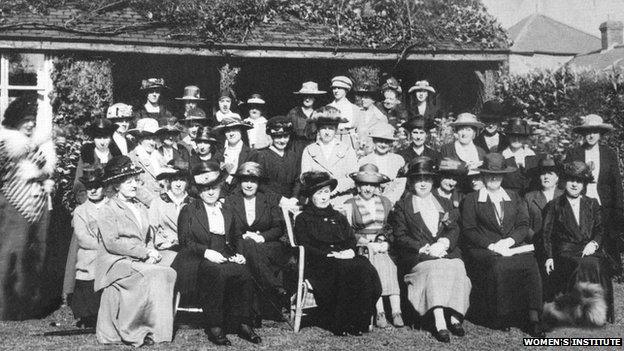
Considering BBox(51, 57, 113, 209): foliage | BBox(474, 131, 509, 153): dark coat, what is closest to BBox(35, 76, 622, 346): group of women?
BBox(474, 131, 509, 153): dark coat

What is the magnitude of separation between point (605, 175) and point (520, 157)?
91 cm

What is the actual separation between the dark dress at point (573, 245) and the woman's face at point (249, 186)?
113 inches

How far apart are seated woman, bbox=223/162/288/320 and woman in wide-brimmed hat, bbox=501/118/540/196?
2686mm

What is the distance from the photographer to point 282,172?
724 centimetres

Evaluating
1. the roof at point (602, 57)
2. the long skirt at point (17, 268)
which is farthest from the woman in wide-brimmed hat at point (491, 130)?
the roof at point (602, 57)

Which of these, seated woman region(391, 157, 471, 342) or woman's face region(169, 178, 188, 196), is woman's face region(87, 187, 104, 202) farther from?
seated woman region(391, 157, 471, 342)

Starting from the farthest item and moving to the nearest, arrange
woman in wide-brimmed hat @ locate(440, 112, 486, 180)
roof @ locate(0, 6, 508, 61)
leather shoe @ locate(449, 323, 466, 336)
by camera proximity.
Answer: roof @ locate(0, 6, 508, 61) < woman in wide-brimmed hat @ locate(440, 112, 486, 180) < leather shoe @ locate(449, 323, 466, 336)

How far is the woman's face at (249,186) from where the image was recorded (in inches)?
247

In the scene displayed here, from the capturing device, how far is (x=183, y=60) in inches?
432

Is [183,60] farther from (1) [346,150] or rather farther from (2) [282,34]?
(1) [346,150]

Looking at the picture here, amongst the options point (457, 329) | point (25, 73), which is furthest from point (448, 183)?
point (25, 73)

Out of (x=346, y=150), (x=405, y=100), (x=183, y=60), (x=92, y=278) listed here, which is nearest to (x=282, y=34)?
(x=183, y=60)

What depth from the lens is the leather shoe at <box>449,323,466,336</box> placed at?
18.7 ft

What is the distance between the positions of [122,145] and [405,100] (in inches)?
250
